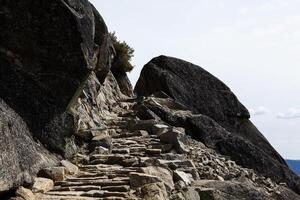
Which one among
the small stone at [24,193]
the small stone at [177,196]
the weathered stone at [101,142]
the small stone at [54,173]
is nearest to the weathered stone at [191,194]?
the small stone at [177,196]

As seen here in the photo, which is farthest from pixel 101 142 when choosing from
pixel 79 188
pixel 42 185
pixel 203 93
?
pixel 203 93

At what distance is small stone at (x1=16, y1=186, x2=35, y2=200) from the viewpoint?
10875mm

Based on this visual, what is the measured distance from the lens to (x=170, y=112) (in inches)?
887

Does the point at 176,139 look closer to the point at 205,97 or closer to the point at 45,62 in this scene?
the point at 45,62

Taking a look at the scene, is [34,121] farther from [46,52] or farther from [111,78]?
[111,78]

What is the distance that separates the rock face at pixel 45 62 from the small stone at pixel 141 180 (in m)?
3.16

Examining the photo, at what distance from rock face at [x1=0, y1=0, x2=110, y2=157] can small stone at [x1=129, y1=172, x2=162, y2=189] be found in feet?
10.4

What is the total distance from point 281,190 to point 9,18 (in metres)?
11.7

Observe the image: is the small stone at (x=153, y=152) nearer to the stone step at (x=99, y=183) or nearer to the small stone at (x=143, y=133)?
the small stone at (x=143, y=133)

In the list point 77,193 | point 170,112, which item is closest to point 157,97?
point 170,112

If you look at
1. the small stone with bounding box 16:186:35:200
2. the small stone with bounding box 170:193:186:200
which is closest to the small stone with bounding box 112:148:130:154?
the small stone with bounding box 170:193:186:200

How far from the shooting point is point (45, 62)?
14.5m

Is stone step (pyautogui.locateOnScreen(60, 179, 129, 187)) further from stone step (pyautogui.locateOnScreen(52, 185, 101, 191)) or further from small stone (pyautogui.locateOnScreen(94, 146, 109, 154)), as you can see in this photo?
small stone (pyautogui.locateOnScreen(94, 146, 109, 154))

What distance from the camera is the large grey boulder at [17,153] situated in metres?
10.7
